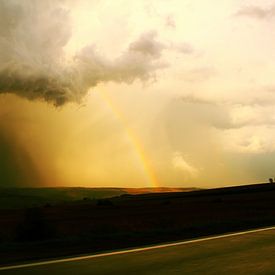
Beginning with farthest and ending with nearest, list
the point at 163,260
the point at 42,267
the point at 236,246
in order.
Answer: the point at 236,246 < the point at 163,260 < the point at 42,267

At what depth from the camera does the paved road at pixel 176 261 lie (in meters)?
7.87

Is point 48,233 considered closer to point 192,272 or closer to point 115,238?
point 115,238

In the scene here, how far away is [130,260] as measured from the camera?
908 centimetres

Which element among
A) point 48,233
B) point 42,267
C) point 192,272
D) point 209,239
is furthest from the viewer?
point 48,233

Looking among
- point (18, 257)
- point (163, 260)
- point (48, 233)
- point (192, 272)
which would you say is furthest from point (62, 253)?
point (48, 233)

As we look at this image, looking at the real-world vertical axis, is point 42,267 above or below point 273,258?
above

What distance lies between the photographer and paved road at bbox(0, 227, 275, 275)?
310 inches

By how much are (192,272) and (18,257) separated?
432cm

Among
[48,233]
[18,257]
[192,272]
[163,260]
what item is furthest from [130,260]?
[48,233]

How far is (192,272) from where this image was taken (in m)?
7.74

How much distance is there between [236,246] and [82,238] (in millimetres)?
4762

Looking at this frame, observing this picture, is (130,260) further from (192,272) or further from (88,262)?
(192,272)

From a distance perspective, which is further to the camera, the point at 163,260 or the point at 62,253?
the point at 62,253

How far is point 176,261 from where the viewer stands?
8.91m
